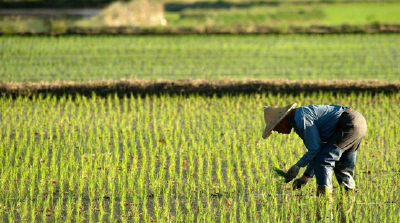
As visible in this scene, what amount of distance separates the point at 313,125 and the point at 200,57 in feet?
26.6

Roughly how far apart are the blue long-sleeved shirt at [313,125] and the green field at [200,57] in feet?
17.5

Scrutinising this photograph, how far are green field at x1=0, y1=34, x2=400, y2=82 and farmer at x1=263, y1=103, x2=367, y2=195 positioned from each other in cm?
535

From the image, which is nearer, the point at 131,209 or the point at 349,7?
the point at 131,209

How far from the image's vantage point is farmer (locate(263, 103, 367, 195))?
16.8 feet

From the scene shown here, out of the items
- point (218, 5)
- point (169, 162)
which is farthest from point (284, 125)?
point (218, 5)

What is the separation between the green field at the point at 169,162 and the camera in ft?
17.9

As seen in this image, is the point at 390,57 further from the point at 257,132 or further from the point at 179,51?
the point at 257,132

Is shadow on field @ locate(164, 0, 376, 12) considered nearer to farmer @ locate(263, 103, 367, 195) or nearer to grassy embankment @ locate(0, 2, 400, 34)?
grassy embankment @ locate(0, 2, 400, 34)

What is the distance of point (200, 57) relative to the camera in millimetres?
13141

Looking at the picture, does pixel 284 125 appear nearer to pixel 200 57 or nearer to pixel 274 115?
pixel 274 115

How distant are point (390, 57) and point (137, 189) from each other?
8179mm

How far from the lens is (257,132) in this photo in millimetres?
7910

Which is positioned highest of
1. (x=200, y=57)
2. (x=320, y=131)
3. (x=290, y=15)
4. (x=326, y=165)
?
(x=290, y=15)

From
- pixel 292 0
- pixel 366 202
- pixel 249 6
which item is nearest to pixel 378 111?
pixel 366 202
